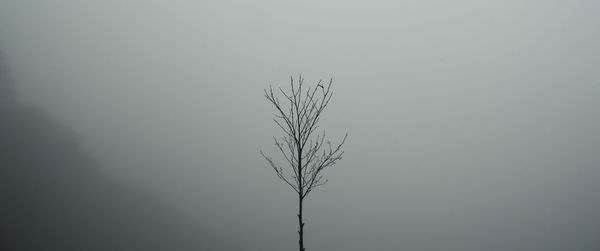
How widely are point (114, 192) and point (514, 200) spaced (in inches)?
8085

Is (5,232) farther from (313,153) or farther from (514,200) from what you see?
(514,200)

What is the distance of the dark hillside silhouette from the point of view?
97.8 feet

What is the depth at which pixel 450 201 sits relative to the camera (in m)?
197

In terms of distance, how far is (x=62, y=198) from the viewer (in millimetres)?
32500

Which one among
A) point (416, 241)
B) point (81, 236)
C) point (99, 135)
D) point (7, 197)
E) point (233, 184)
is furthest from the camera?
point (416, 241)

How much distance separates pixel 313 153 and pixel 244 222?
6730cm

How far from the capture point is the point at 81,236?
32.1m

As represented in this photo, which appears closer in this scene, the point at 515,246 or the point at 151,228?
the point at 151,228

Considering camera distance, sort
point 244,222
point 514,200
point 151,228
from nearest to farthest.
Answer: point 151,228 → point 244,222 → point 514,200

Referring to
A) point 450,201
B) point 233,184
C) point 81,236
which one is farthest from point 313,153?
point 450,201

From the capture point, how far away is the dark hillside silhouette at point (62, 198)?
29812 millimetres

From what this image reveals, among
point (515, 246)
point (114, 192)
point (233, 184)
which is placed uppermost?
point (233, 184)

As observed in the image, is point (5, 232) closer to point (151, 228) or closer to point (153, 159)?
point (151, 228)

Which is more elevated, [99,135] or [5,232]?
[99,135]
